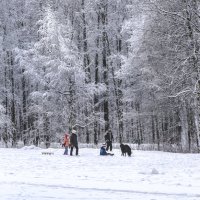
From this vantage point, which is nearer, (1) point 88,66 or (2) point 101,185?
(2) point 101,185

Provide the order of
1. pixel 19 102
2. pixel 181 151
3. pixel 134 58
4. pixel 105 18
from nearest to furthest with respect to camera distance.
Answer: pixel 181 151
pixel 134 58
pixel 105 18
pixel 19 102

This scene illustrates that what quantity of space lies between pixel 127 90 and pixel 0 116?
999 cm

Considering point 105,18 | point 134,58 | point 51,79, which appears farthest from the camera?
point 105,18

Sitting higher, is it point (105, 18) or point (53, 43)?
point (105, 18)

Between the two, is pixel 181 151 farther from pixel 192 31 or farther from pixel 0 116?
pixel 0 116

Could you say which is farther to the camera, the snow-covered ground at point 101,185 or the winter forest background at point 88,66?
the winter forest background at point 88,66

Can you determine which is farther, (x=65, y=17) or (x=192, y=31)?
(x=65, y=17)

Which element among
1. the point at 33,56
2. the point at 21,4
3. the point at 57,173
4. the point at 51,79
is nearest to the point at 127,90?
the point at 51,79

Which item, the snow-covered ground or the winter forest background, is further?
the winter forest background

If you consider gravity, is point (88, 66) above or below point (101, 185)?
above

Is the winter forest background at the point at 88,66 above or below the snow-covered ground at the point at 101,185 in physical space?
above

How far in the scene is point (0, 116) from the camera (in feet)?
105

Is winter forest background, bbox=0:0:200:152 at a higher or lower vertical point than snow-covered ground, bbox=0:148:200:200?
higher

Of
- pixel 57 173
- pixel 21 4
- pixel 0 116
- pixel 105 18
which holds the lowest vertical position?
pixel 57 173
